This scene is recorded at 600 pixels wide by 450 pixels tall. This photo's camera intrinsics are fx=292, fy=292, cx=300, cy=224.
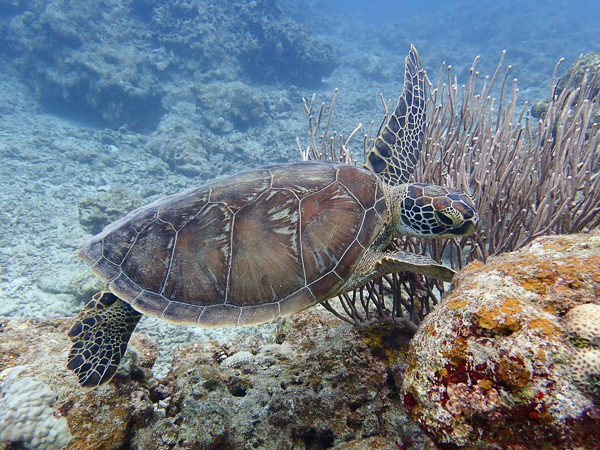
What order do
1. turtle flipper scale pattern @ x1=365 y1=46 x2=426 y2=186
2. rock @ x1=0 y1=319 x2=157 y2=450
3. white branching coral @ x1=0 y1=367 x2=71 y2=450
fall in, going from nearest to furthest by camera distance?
white branching coral @ x1=0 y1=367 x2=71 y2=450, rock @ x1=0 y1=319 x2=157 y2=450, turtle flipper scale pattern @ x1=365 y1=46 x2=426 y2=186

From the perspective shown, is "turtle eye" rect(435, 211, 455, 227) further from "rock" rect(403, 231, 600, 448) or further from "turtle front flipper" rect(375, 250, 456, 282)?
"rock" rect(403, 231, 600, 448)

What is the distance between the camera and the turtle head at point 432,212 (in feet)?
7.04

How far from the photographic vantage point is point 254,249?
85.4 inches

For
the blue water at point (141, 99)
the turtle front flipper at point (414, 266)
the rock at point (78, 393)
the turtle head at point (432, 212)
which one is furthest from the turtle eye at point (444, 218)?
the blue water at point (141, 99)

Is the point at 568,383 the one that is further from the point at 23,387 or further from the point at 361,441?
the point at 23,387

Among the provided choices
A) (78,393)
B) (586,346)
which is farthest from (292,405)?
(586,346)

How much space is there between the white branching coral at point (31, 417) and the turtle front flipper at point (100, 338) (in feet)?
0.68

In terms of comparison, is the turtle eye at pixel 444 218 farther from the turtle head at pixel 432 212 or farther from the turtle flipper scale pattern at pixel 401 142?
the turtle flipper scale pattern at pixel 401 142

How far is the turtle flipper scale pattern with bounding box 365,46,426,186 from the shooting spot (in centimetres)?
341

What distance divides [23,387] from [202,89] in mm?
14327

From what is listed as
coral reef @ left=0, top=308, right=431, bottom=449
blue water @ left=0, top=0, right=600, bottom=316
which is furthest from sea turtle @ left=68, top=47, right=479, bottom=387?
blue water @ left=0, top=0, right=600, bottom=316

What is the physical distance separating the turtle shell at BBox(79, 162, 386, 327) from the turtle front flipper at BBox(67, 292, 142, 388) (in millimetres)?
336

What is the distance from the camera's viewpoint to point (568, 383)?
2.95ft

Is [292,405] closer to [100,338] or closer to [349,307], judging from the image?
[349,307]
